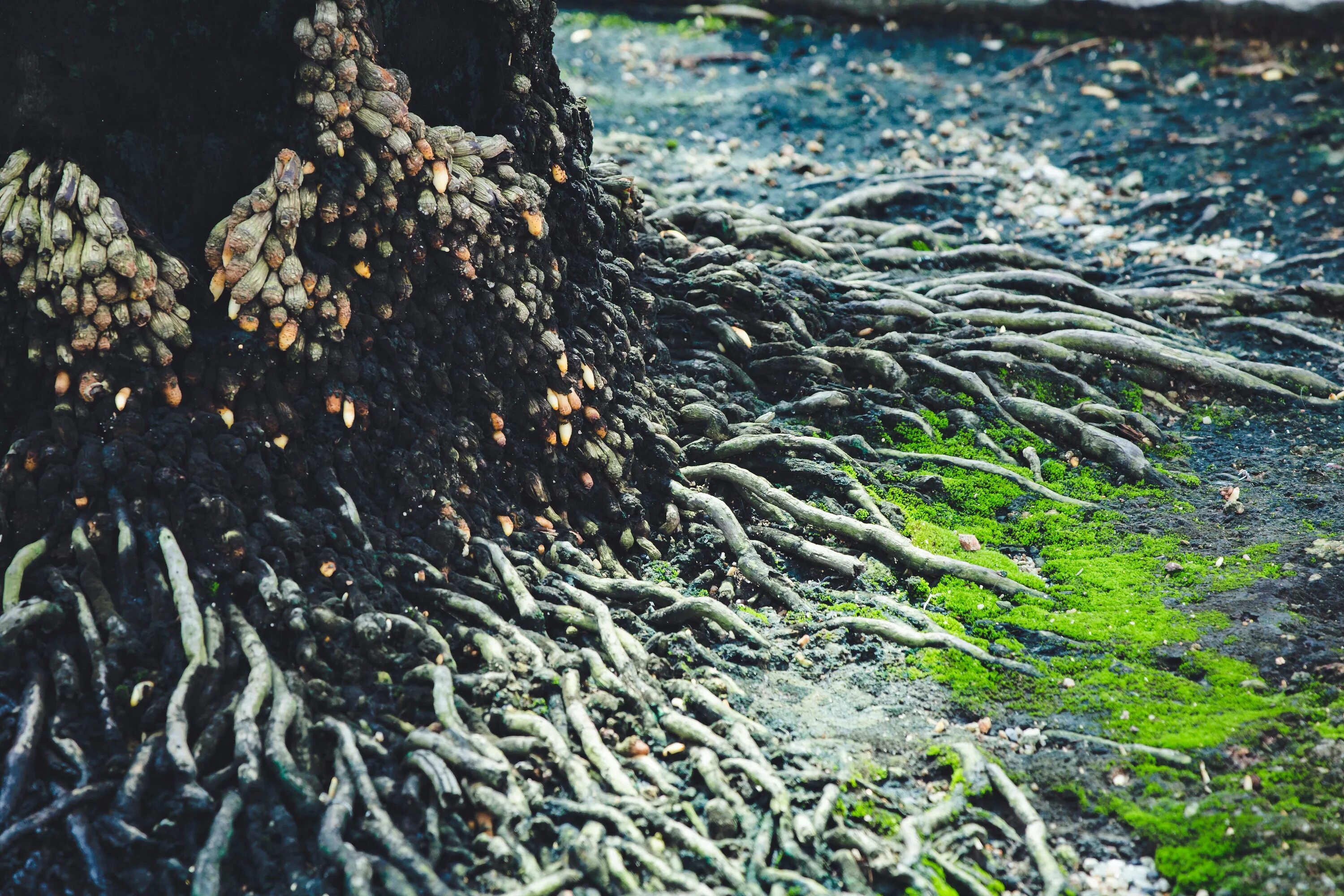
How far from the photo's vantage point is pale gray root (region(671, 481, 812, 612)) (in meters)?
5.14

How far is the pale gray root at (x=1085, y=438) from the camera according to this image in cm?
615

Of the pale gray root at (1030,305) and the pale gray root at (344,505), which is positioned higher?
the pale gray root at (1030,305)

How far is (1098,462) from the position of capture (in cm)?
632

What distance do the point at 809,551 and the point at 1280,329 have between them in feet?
14.0

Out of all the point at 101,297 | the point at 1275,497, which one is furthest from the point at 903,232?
the point at 101,297

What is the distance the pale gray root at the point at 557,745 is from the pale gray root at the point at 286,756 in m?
0.74

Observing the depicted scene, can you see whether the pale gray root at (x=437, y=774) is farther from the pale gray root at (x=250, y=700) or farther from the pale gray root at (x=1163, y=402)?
the pale gray root at (x=1163, y=402)

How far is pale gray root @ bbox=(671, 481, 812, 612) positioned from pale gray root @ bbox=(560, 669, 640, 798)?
124 cm

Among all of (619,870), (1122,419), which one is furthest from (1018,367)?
(619,870)

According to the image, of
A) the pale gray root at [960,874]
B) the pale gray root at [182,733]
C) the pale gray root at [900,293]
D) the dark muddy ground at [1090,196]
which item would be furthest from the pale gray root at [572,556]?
the pale gray root at [900,293]

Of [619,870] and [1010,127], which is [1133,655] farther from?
[1010,127]

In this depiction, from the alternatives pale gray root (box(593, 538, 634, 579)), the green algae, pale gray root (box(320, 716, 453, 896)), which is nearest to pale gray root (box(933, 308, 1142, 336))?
the green algae

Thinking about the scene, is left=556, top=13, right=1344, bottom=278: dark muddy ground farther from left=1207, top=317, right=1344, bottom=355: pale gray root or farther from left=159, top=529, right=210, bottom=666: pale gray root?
left=159, top=529, right=210, bottom=666: pale gray root

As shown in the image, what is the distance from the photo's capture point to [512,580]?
4555 mm
